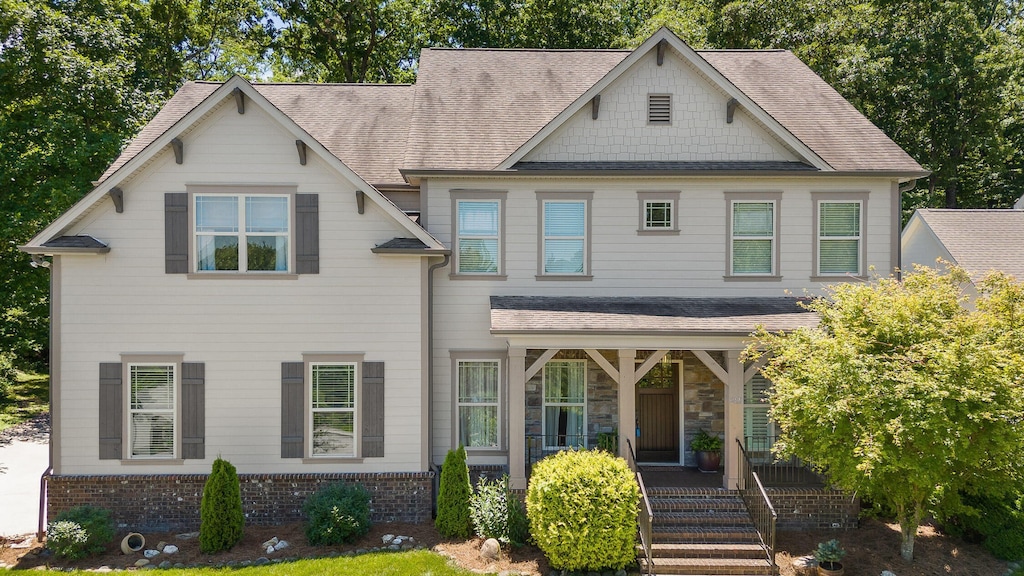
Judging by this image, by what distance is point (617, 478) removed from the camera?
9477 millimetres

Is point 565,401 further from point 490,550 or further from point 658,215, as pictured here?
point 658,215

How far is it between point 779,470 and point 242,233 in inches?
434

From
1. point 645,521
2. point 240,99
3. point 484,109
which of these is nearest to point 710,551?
point 645,521

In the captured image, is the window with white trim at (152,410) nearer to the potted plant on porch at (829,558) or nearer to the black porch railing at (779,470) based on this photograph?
the black porch railing at (779,470)

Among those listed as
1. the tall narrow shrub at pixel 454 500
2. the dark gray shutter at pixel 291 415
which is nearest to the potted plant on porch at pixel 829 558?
the tall narrow shrub at pixel 454 500

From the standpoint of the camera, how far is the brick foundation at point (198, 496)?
1120 cm

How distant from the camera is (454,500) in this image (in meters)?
10.7

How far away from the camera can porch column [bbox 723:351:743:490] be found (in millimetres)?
11125

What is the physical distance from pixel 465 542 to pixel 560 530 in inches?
78.8

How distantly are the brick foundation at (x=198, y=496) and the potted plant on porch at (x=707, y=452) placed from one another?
5.32 meters

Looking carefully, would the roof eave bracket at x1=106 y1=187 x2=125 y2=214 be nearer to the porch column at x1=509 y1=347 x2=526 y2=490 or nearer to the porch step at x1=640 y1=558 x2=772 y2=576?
the porch column at x1=509 y1=347 x2=526 y2=490

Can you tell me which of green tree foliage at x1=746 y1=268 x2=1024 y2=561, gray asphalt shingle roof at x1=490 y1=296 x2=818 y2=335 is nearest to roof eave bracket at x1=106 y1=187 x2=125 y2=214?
gray asphalt shingle roof at x1=490 y1=296 x2=818 y2=335

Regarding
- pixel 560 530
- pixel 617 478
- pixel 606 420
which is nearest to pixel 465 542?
pixel 560 530

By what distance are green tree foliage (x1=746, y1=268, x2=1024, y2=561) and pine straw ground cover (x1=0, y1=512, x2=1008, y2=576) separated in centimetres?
66
